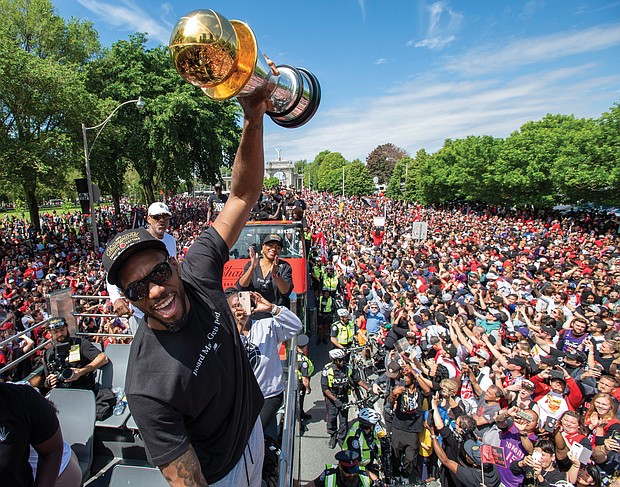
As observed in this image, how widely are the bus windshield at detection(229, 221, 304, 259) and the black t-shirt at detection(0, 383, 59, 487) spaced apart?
6.90 meters

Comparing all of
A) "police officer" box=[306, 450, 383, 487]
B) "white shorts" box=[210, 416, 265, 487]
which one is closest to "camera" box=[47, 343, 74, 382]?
"police officer" box=[306, 450, 383, 487]

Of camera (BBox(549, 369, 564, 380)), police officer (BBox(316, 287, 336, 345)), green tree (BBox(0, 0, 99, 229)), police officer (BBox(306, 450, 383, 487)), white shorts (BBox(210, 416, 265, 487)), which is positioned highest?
green tree (BBox(0, 0, 99, 229))

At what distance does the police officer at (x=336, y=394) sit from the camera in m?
5.90

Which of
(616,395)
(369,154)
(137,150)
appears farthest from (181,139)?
(369,154)

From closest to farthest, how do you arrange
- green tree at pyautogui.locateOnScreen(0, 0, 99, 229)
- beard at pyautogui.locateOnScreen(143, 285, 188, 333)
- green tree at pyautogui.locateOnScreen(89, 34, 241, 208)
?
beard at pyautogui.locateOnScreen(143, 285, 188, 333) < green tree at pyautogui.locateOnScreen(0, 0, 99, 229) < green tree at pyautogui.locateOnScreen(89, 34, 241, 208)

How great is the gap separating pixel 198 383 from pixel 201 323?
0.25 meters

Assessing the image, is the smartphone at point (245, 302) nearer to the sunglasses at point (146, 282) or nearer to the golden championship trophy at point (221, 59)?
the sunglasses at point (146, 282)

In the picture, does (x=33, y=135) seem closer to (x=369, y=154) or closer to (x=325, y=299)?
(x=325, y=299)

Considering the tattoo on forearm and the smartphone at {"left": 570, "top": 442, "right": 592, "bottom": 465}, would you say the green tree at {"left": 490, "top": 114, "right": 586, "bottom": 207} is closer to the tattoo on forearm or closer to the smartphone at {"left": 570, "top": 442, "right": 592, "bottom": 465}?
the smartphone at {"left": 570, "top": 442, "right": 592, "bottom": 465}

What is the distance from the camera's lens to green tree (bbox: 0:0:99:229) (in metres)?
18.8

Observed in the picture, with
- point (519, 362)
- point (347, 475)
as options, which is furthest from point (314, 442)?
point (519, 362)

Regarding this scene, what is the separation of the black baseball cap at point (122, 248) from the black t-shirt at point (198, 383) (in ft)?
0.80

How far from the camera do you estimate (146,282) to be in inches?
58.1

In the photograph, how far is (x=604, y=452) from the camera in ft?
12.2
